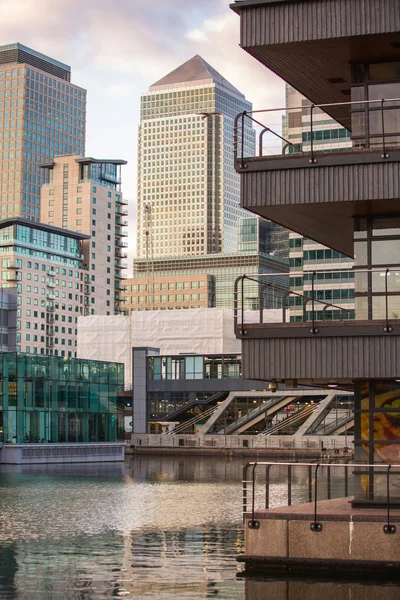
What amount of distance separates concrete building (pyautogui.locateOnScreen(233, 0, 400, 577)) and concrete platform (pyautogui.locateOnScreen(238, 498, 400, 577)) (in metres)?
0.03

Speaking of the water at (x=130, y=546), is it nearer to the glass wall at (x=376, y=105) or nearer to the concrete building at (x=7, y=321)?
the glass wall at (x=376, y=105)

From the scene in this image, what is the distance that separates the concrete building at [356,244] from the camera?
82.0 ft

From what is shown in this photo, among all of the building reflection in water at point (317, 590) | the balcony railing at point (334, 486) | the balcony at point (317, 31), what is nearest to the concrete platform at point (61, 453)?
the balcony railing at point (334, 486)

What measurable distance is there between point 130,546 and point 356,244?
35.0ft

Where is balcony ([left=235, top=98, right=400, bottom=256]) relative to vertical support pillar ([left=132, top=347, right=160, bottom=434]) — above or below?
above

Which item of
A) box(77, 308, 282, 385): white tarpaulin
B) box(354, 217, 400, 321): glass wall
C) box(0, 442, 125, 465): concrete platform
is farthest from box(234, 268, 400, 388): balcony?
box(77, 308, 282, 385): white tarpaulin

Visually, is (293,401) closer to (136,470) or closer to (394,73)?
(136,470)

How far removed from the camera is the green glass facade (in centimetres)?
8762

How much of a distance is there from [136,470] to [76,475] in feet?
32.7

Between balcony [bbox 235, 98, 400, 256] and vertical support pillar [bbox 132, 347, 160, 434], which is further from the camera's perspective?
vertical support pillar [bbox 132, 347, 160, 434]

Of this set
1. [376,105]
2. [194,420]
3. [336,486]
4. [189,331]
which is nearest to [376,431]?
[336,486]

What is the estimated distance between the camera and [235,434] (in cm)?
13362

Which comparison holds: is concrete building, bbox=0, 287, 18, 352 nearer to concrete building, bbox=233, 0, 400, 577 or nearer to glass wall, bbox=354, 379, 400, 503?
concrete building, bbox=233, 0, 400, 577

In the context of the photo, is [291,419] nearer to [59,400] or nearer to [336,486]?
[59,400]
